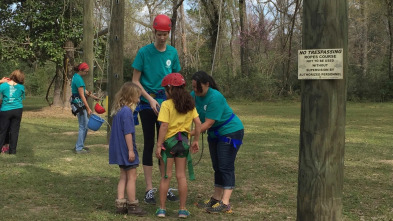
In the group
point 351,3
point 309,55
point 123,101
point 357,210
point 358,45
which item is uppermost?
point 351,3

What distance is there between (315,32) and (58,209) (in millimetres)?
3309

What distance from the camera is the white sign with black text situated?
3775 mm

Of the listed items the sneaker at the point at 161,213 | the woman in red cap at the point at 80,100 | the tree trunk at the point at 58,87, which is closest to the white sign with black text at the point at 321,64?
the sneaker at the point at 161,213

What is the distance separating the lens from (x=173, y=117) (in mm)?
5258

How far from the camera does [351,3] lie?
156 feet

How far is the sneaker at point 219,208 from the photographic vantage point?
5.53 m

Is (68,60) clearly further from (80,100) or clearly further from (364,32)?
(364,32)

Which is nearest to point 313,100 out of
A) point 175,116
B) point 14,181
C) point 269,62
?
point 175,116

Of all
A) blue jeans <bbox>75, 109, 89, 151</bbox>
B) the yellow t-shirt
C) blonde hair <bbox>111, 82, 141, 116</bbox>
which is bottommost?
blue jeans <bbox>75, 109, 89, 151</bbox>

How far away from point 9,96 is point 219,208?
17.8 ft

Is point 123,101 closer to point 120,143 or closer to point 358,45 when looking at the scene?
point 120,143

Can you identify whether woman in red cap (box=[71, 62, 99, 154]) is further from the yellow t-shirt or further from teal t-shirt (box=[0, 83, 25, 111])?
the yellow t-shirt

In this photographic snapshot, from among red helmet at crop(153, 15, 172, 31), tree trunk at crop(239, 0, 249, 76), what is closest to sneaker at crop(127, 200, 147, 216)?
red helmet at crop(153, 15, 172, 31)

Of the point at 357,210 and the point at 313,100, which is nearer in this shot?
the point at 313,100
